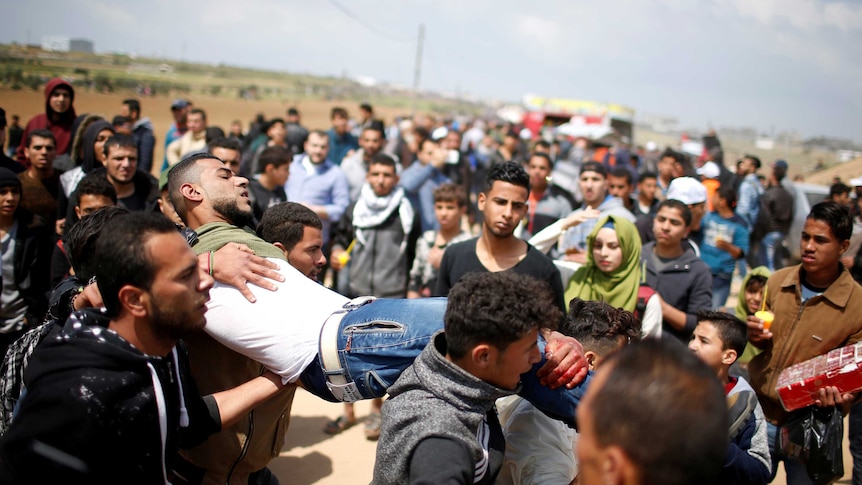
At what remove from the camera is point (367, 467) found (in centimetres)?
446

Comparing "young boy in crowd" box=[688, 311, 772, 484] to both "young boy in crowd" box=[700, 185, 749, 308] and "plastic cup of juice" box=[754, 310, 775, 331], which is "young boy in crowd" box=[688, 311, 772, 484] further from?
"young boy in crowd" box=[700, 185, 749, 308]

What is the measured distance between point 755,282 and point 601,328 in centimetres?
218

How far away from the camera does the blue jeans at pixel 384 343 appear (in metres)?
2.14

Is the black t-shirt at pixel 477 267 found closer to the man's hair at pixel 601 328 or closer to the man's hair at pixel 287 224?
the man's hair at pixel 601 328

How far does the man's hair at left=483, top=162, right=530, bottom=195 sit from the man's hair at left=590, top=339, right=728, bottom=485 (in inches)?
96.8

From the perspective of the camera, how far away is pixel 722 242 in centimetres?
555

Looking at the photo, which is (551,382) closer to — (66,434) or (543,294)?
(543,294)

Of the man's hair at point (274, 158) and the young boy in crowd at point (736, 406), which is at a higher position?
the man's hair at point (274, 158)

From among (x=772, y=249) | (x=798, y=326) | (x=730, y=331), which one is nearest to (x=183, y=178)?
(x=730, y=331)

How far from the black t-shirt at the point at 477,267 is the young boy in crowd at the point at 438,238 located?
1100 millimetres

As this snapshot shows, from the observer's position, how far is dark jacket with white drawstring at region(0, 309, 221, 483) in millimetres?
1556

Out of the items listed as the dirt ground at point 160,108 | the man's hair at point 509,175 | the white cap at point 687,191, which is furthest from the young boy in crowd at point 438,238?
the dirt ground at point 160,108

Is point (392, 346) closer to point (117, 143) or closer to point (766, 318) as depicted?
point (766, 318)

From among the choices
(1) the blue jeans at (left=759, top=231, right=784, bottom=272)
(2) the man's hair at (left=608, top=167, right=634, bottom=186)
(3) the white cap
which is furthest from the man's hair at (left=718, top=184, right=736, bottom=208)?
(1) the blue jeans at (left=759, top=231, right=784, bottom=272)
